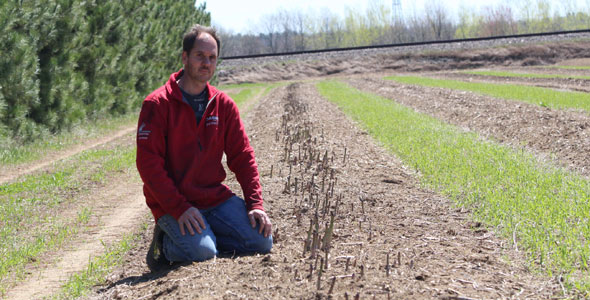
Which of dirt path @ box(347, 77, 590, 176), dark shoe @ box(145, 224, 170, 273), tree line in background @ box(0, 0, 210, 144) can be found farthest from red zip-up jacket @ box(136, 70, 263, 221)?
tree line in background @ box(0, 0, 210, 144)

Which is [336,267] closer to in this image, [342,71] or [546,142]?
[546,142]

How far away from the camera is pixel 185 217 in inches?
182

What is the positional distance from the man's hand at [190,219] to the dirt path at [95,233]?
55.1 inches

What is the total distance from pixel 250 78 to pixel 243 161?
44555 mm

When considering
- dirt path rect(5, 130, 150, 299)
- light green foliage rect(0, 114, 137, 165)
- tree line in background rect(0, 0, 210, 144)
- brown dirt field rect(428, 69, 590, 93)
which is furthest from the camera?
brown dirt field rect(428, 69, 590, 93)

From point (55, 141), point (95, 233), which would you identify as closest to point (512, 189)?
point (95, 233)

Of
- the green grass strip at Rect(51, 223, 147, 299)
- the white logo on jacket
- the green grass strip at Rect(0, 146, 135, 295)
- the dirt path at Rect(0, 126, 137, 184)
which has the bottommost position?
the green grass strip at Rect(51, 223, 147, 299)

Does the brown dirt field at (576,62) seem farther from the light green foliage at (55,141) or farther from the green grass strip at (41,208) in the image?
the green grass strip at (41,208)

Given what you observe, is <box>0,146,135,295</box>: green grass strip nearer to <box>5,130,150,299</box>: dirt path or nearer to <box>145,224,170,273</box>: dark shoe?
<box>5,130,150,299</box>: dirt path

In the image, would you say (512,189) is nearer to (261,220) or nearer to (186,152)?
(261,220)

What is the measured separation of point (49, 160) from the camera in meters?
12.5

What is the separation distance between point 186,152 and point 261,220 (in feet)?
2.85

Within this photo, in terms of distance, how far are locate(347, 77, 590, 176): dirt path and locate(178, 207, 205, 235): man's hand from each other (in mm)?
7051

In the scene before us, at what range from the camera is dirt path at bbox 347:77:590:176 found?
10.9m
